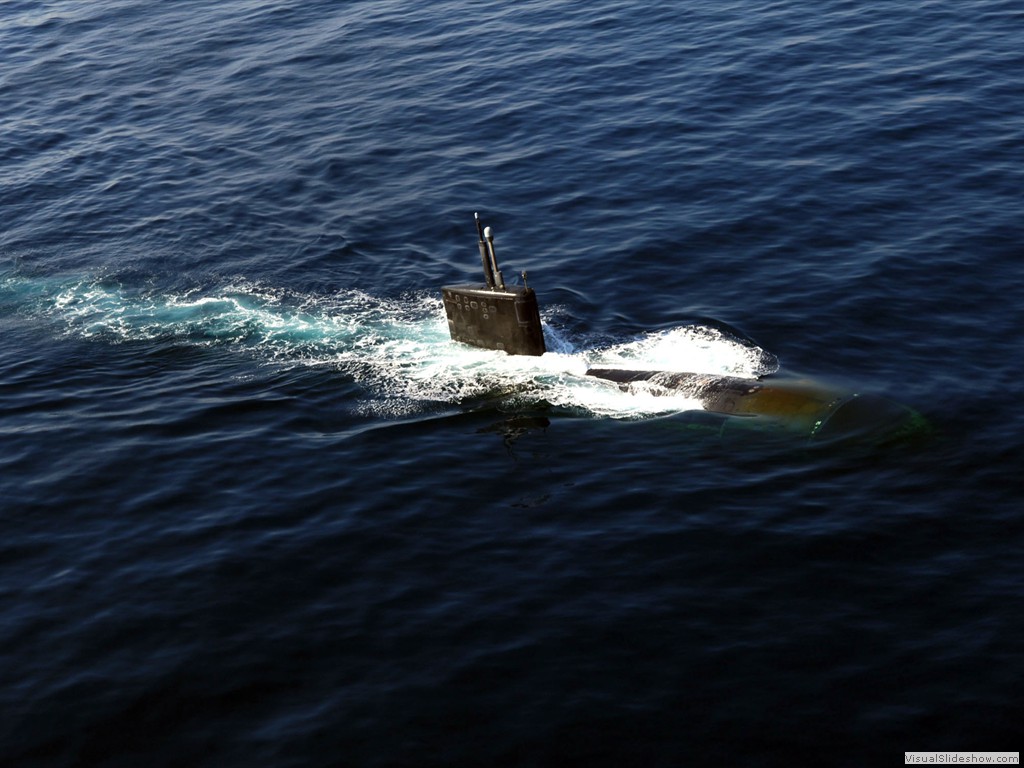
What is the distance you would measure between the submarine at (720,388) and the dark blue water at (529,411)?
2.17ft

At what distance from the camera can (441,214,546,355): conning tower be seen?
35938 mm

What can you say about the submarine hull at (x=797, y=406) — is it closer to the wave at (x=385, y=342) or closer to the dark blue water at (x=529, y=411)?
the wave at (x=385, y=342)

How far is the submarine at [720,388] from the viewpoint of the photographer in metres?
31.2

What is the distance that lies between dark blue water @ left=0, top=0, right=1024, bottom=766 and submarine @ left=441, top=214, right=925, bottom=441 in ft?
2.17

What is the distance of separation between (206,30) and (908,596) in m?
68.2

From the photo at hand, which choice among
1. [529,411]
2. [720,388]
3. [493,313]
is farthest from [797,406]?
[493,313]

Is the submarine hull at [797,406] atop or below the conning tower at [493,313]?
below

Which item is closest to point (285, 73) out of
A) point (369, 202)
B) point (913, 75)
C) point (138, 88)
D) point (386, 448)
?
point (138, 88)

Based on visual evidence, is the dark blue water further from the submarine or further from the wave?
the submarine

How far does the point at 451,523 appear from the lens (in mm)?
29328

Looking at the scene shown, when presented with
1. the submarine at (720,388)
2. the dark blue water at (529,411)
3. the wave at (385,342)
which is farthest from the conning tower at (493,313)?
the dark blue water at (529,411)

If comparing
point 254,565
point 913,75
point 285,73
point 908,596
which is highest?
point 285,73

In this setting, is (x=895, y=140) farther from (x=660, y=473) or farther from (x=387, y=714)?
(x=387, y=714)

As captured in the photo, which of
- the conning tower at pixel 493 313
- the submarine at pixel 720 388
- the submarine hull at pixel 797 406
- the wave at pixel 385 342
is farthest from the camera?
the conning tower at pixel 493 313
